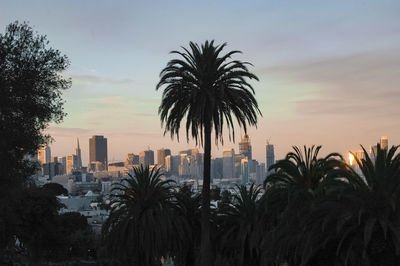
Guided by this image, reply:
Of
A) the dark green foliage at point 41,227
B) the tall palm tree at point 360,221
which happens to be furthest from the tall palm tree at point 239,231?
the dark green foliage at point 41,227

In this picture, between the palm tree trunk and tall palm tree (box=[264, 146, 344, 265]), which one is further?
the palm tree trunk

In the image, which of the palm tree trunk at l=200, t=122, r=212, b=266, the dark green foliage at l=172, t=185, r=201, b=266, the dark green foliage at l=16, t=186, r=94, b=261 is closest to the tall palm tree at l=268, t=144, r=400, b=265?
the palm tree trunk at l=200, t=122, r=212, b=266

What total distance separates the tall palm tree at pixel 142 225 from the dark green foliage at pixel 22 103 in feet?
35.4

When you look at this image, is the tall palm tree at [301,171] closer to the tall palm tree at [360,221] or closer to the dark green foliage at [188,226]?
the tall palm tree at [360,221]

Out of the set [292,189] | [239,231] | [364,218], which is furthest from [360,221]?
[239,231]

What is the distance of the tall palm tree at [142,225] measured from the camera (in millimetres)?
41500

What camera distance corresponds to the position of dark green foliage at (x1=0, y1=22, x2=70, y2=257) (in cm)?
2975

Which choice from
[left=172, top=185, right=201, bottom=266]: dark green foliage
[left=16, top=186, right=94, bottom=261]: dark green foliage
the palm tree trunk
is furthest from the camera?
[left=16, top=186, right=94, bottom=261]: dark green foliage

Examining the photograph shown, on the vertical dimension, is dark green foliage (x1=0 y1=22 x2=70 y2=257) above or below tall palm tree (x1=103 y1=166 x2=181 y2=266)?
above

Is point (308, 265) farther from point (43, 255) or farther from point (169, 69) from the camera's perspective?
point (43, 255)

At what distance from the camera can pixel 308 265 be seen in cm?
2953

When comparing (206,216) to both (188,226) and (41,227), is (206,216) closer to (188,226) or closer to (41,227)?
(188,226)

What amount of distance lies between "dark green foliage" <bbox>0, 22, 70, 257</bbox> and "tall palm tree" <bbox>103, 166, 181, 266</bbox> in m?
10.8

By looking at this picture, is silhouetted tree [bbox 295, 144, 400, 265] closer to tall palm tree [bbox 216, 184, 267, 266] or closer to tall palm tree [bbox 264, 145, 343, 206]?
tall palm tree [bbox 264, 145, 343, 206]
